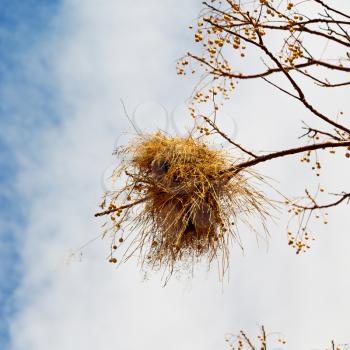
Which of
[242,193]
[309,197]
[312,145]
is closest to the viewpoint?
[312,145]

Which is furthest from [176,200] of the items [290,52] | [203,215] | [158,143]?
[290,52]

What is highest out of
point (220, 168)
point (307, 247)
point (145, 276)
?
point (220, 168)

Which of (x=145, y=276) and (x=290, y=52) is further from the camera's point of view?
(x=145, y=276)

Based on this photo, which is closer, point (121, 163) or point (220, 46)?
point (220, 46)

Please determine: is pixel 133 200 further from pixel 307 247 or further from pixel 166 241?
pixel 307 247

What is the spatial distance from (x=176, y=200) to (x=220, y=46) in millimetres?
1176

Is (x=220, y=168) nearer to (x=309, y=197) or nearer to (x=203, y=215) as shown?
(x=203, y=215)

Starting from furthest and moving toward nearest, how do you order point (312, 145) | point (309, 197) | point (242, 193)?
1. point (309, 197)
2. point (242, 193)
3. point (312, 145)

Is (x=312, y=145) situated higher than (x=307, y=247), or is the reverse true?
(x=312, y=145)

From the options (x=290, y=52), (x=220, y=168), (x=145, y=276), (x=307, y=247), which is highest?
(x=290, y=52)

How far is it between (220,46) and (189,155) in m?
0.83

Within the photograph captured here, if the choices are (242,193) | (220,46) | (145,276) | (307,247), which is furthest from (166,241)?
(220,46)

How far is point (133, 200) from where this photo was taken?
155 inches

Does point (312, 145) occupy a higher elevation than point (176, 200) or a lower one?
higher
